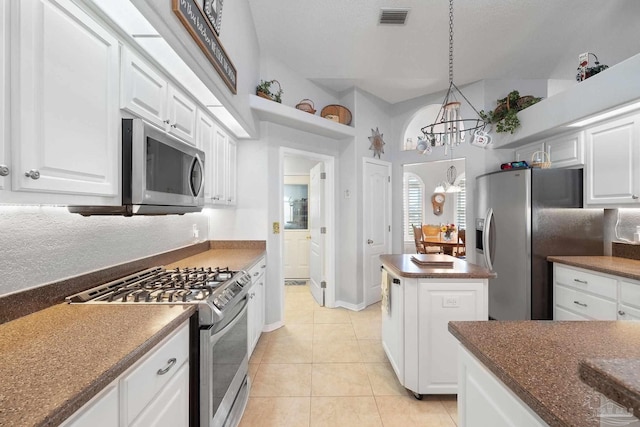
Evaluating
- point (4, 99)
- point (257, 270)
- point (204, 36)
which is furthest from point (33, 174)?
point (257, 270)

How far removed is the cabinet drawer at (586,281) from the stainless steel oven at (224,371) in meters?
2.75

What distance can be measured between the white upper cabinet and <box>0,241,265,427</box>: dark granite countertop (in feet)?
3.04

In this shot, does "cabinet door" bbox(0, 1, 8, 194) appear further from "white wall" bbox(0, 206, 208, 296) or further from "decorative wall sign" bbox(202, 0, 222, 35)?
"decorative wall sign" bbox(202, 0, 222, 35)

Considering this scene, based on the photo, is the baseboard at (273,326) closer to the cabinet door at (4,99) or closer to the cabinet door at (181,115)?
the cabinet door at (181,115)

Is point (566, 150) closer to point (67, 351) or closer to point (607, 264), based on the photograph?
point (607, 264)

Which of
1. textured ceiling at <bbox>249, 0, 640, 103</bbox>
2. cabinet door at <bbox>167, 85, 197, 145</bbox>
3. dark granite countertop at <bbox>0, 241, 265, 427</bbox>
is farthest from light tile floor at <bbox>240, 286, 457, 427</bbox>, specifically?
textured ceiling at <bbox>249, 0, 640, 103</bbox>

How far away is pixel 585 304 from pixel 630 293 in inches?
14.9

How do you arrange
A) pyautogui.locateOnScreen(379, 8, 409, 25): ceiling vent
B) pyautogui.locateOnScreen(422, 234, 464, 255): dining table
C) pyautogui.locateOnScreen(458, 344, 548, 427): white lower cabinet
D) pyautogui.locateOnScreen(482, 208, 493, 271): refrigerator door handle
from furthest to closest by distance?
pyautogui.locateOnScreen(422, 234, 464, 255): dining table
pyautogui.locateOnScreen(482, 208, 493, 271): refrigerator door handle
pyautogui.locateOnScreen(379, 8, 409, 25): ceiling vent
pyautogui.locateOnScreen(458, 344, 548, 427): white lower cabinet

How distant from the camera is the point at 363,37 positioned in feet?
9.41

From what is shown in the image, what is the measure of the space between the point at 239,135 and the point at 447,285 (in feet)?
7.96

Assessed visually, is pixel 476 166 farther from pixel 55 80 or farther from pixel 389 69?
pixel 55 80

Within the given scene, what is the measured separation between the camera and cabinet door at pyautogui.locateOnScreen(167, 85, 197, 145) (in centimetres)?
166

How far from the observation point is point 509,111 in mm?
3225

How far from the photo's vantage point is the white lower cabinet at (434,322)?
1.91 m
